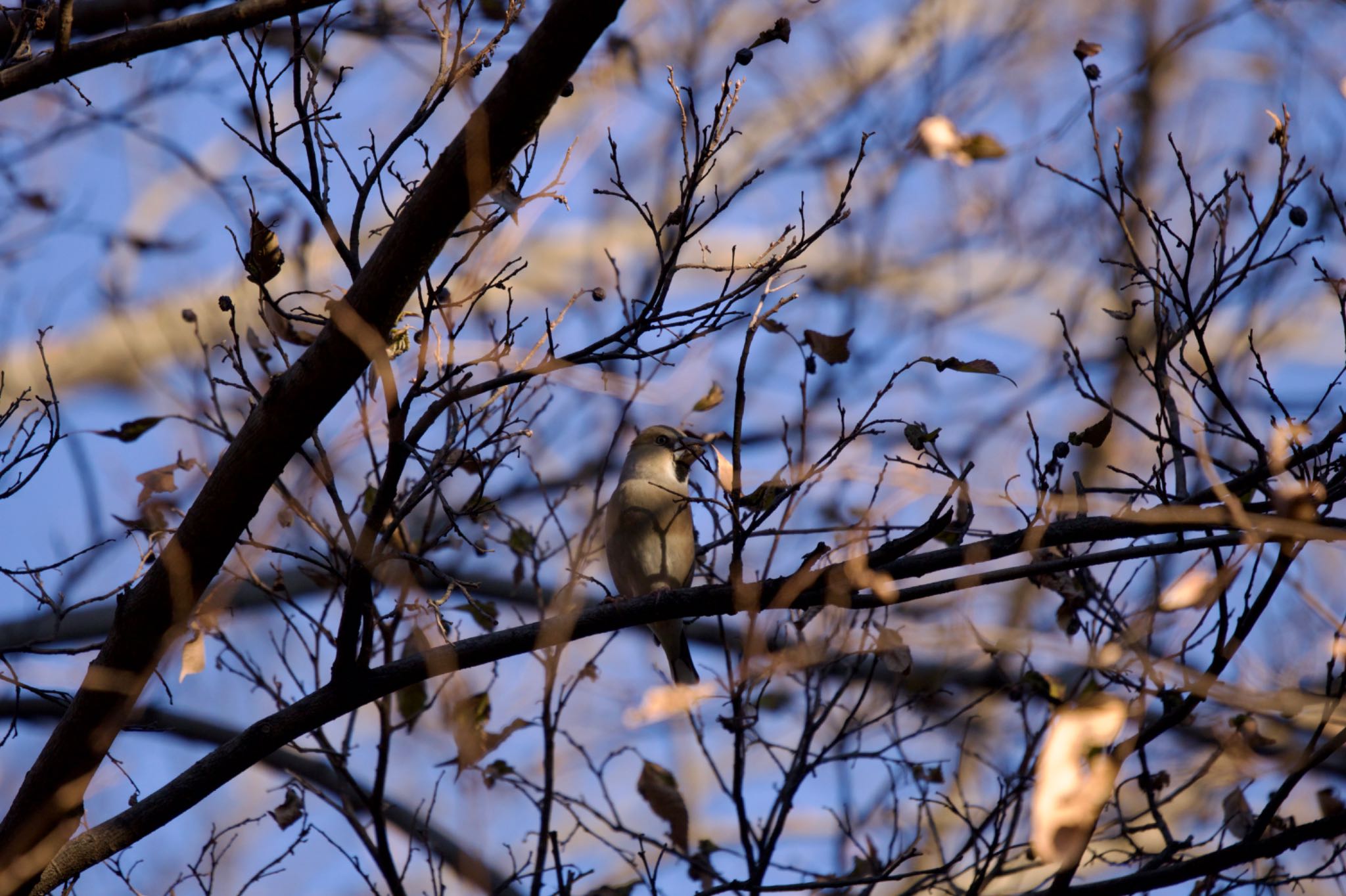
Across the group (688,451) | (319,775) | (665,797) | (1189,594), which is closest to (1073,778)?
(1189,594)

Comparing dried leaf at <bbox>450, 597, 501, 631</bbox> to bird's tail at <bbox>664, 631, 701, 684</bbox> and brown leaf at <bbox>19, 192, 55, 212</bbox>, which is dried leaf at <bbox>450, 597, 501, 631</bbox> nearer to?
bird's tail at <bbox>664, 631, 701, 684</bbox>

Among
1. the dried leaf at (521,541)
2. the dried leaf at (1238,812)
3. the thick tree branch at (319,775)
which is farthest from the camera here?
the dried leaf at (521,541)

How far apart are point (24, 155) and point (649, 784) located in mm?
3532

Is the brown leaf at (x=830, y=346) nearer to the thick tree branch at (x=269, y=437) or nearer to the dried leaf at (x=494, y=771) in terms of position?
the thick tree branch at (x=269, y=437)

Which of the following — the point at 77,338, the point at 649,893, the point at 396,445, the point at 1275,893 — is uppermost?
the point at 77,338

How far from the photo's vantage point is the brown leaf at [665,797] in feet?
11.6

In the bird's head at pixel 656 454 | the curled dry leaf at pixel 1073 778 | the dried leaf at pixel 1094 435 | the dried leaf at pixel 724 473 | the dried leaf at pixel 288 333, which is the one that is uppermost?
the bird's head at pixel 656 454

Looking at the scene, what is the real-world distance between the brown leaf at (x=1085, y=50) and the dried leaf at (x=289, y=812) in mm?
3079

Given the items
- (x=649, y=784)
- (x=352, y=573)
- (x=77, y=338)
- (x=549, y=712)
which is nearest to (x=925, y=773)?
(x=649, y=784)

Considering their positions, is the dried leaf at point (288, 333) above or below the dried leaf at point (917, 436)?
above

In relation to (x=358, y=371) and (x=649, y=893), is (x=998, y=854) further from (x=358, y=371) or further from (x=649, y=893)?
(x=358, y=371)

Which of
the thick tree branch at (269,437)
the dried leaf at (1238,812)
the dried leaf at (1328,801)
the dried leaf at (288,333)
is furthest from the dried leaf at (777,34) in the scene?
the dried leaf at (1328,801)

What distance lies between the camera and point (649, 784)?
141 inches

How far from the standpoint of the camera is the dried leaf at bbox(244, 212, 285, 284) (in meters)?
2.35
